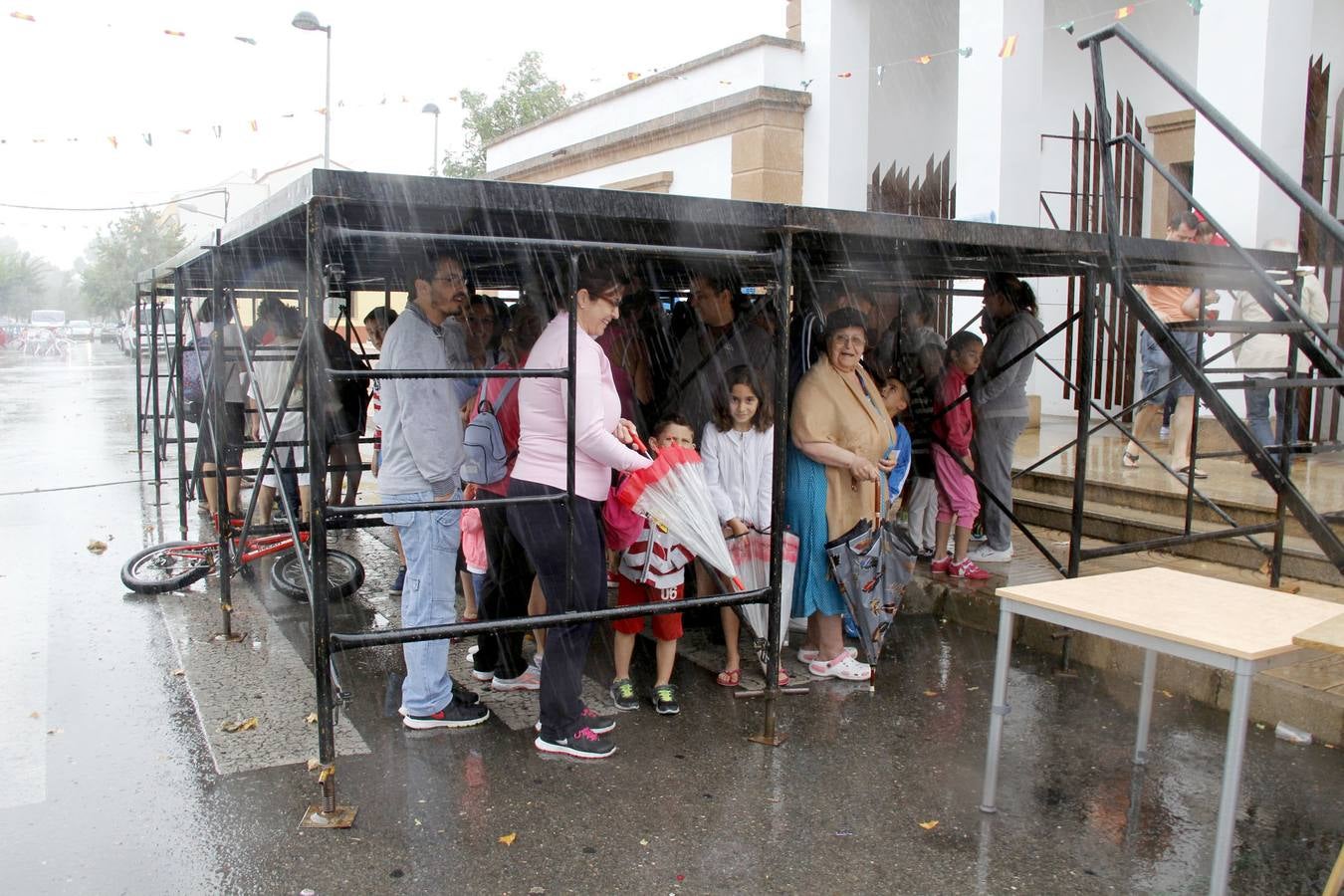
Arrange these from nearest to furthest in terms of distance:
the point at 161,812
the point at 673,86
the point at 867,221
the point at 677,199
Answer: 1. the point at 161,812
2. the point at 677,199
3. the point at 867,221
4. the point at 673,86

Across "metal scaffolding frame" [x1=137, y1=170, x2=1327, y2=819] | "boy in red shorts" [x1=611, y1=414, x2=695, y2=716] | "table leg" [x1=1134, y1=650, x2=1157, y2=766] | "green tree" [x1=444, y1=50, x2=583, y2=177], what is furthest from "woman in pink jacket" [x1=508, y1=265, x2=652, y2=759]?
"green tree" [x1=444, y1=50, x2=583, y2=177]

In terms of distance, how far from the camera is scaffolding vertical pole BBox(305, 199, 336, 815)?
137 inches

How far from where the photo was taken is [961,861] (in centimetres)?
341

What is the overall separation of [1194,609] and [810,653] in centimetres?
236

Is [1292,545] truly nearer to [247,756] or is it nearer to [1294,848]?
[1294,848]

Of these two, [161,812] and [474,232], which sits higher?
[474,232]

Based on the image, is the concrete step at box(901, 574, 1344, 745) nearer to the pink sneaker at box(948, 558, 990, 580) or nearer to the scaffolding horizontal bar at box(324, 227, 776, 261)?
the pink sneaker at box(948, 558, 990, 580)

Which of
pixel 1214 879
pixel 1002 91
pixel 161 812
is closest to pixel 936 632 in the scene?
pixel 1214 879

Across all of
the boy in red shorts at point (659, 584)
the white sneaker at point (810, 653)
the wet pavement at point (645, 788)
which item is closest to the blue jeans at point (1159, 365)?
the wet pavement at point (645, 788)

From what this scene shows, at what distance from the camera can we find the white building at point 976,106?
7.79 metres

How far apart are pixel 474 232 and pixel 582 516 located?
1.30 meters

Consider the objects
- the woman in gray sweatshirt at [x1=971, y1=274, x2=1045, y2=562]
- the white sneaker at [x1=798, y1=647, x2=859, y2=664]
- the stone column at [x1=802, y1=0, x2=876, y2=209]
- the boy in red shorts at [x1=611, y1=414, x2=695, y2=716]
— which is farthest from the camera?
the stone column at [x1=802, y1=0, x2=876, y2=209]

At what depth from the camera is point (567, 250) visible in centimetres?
379

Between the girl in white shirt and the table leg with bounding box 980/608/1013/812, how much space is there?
154 centimetres
